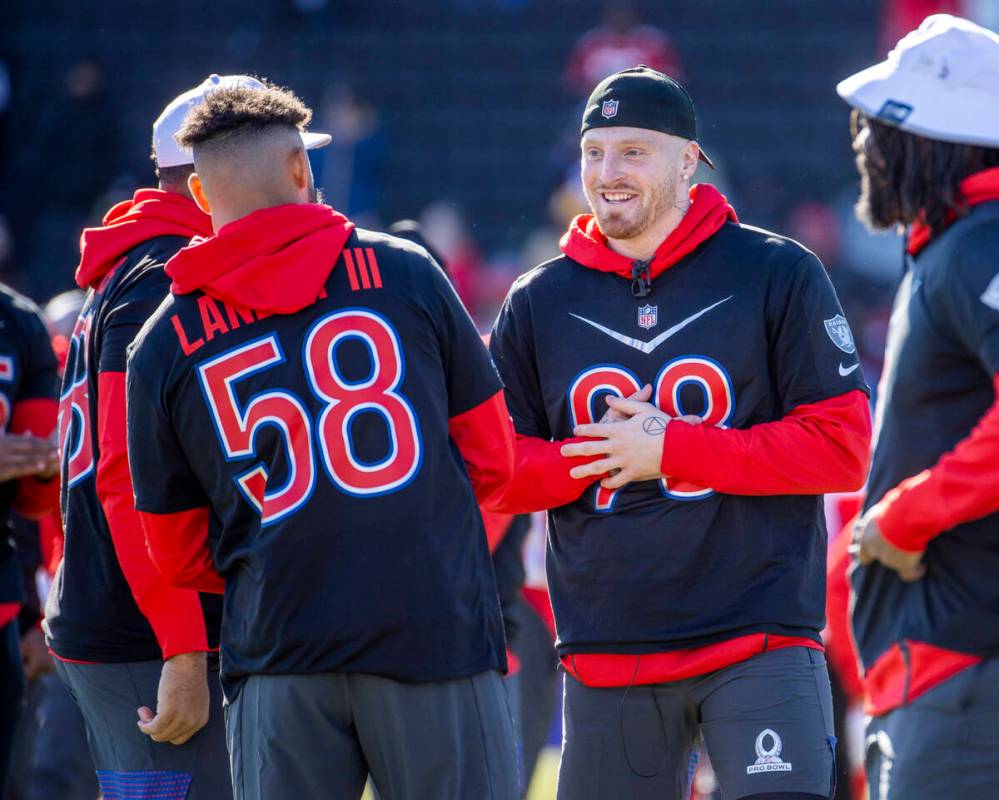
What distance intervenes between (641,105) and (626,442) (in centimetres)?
92

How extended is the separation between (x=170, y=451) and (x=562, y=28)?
14.3 metres

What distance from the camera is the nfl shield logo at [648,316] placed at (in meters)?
4.11

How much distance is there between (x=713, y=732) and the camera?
397 centimetres

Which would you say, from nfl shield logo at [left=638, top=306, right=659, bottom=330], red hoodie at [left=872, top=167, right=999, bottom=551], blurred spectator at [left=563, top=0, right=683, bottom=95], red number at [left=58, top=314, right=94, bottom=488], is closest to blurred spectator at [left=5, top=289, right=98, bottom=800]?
red number at [left=58, top=314, right=94, bottom=488]

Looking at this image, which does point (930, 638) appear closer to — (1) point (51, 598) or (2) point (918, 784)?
(2) point (918, 784)

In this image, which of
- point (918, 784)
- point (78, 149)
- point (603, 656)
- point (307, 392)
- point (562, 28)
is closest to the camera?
point (918, 784)

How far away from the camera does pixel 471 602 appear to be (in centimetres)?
343

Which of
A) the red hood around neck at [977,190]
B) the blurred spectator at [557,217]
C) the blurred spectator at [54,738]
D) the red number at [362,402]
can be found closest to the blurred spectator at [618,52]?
the blurred spectator at [557,217]

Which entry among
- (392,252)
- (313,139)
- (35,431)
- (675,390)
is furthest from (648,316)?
(35,431)

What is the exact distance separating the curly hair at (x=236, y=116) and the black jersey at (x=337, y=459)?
24 centimetres

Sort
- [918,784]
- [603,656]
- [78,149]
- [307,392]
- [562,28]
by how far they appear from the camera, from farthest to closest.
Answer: [562,28], [78,149], [603,656], [307,392], [918,784]

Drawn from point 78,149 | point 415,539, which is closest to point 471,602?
point 415,539

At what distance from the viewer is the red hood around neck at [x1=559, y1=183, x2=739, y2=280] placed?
13.6 ft

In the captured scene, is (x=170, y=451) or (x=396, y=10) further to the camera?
(x=396, y=10)
